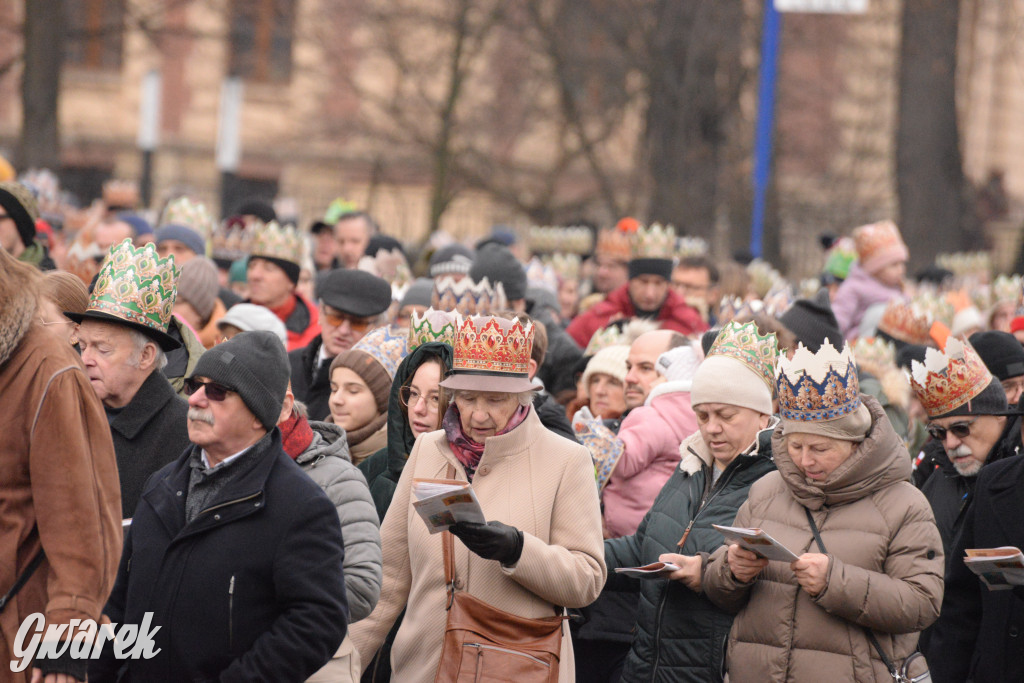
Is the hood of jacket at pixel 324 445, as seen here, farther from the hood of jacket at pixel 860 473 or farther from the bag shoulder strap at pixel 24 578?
the hood of jacket at pixel 860 473

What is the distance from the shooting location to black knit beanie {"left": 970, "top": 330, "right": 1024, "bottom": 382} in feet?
21.6

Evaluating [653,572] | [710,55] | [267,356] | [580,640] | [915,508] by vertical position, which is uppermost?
[710,55]

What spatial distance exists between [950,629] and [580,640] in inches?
57.9

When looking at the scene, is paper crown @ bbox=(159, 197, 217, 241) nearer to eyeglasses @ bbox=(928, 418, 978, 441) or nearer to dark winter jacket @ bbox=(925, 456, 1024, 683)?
eyeglasses @ bbox=(928, 418, 978, 441)

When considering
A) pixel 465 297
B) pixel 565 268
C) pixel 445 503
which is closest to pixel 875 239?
pixel 565 268

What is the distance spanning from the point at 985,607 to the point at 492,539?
2201mm

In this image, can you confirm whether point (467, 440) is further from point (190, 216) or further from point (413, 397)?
point (190, 216)

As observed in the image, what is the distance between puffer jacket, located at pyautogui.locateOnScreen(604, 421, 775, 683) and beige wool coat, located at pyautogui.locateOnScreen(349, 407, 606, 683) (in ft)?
1.99

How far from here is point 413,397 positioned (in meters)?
5.50

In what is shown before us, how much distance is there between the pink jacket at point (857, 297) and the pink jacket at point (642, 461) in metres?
4.98

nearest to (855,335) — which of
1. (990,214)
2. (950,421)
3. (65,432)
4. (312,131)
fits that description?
(950,421)

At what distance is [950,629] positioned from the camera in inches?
216

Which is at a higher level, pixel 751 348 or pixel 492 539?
pixel 751 348

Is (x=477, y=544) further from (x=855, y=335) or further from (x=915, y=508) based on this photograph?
(x=855, y=335)
